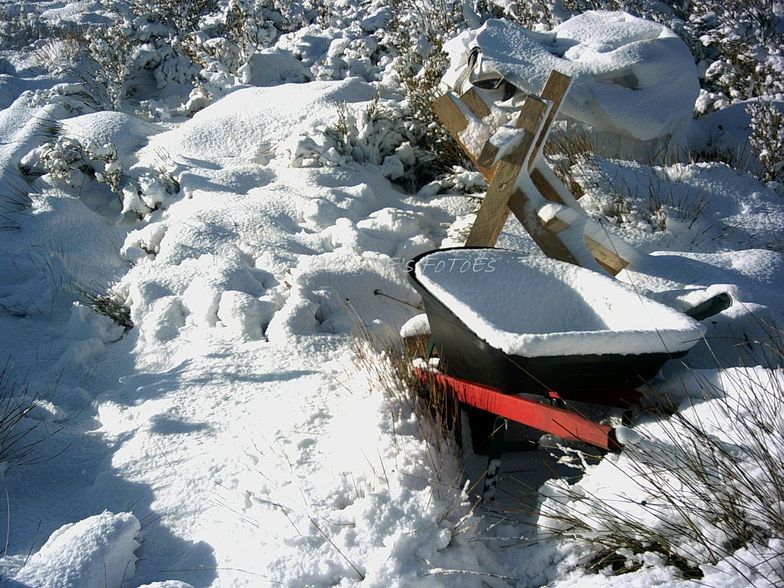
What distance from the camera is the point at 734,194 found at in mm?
4074

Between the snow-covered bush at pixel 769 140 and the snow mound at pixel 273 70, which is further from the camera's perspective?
the snow mound at pixel 273 70

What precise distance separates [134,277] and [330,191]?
4.88 ft

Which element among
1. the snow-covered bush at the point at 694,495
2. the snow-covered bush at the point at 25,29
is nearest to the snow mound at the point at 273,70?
the snow-covered bush at the point at 25,29

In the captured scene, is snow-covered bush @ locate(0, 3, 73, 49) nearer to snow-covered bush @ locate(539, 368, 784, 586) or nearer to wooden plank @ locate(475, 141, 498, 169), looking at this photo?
wooden plank @ locate(475, 141, 498, 169)

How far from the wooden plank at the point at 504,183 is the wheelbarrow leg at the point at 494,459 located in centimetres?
118

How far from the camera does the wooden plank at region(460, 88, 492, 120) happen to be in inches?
132

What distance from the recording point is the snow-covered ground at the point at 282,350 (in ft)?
6.57

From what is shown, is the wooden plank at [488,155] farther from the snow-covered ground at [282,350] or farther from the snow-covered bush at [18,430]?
the snow-covered bush at [18,430]

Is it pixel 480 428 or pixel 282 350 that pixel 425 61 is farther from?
pixel 480 428

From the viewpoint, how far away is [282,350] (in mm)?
3213

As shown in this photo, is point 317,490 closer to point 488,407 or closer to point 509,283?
point 488,407

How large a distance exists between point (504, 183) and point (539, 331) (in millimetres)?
932

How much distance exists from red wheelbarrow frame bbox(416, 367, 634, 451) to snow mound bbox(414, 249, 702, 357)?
0.81 feet

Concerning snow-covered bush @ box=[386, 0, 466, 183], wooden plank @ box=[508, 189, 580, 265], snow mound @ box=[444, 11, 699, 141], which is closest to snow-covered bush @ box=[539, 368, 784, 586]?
wooden plank @ box=[508, 189, 580, 265]
